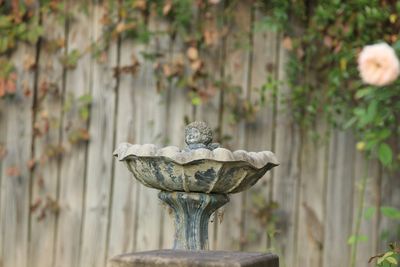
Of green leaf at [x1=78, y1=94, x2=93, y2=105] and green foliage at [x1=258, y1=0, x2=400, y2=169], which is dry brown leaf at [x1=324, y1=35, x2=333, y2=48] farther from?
green leaf at [x1=78, y1=94, x2=93, y2=105]

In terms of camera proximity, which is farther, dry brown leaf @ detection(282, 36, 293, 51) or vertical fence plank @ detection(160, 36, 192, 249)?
vertical fence plank @ detection(160, 36, 192, 249)

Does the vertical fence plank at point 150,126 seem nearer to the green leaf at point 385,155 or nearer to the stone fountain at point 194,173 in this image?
the green leaf at point 385,155

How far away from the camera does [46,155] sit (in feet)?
17.0

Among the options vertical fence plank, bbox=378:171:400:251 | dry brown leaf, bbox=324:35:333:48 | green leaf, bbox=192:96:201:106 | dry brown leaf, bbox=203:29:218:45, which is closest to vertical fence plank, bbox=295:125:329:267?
vertical fence plank, bbox=378:171:400:251

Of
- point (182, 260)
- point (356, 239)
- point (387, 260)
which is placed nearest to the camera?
point (182, 260)

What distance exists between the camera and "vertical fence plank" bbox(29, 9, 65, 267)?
5.17 m

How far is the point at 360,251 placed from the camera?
4.92 m

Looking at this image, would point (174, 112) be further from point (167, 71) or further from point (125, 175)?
point (125, 175)

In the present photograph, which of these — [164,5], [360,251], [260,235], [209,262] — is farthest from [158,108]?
[209,262]

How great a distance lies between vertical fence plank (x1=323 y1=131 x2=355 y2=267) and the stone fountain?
1.52 metres

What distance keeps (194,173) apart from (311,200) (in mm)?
1820

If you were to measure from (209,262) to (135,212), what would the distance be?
2.59 meters

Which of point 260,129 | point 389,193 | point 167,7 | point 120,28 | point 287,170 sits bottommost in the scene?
point 389,193

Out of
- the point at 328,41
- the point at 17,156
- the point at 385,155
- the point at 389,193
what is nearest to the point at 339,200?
the point at 389,193
